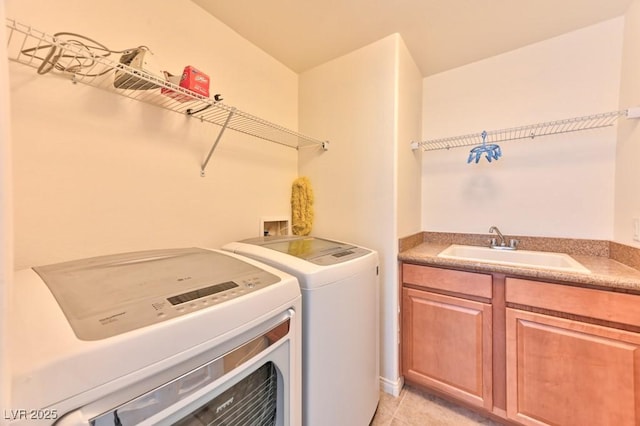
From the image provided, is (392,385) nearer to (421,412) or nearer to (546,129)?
(421,412)

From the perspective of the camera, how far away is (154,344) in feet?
1.70

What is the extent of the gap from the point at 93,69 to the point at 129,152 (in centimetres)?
33

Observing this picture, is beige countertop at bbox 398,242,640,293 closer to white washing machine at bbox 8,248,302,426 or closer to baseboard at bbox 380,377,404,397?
baseboard at bbox 380,377,404,397

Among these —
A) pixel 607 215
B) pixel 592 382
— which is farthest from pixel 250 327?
pixel 607 215

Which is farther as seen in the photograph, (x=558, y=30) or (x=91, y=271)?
(x=558, y=30)

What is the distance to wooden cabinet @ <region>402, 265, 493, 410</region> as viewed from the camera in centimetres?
140

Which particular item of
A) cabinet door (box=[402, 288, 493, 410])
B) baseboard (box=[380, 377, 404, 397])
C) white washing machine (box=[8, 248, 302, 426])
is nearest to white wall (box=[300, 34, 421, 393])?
baseboard (box=[380, 377, 404, 397])

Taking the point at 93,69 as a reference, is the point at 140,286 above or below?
below

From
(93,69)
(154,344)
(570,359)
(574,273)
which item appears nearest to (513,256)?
(574,273)

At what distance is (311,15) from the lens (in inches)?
57.6

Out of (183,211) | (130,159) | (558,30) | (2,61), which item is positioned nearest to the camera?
(2,61)

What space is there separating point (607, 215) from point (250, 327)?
2.13 meters

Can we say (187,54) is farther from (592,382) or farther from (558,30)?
(592,382)

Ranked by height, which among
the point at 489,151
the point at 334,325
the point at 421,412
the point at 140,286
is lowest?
the point at 421,412
